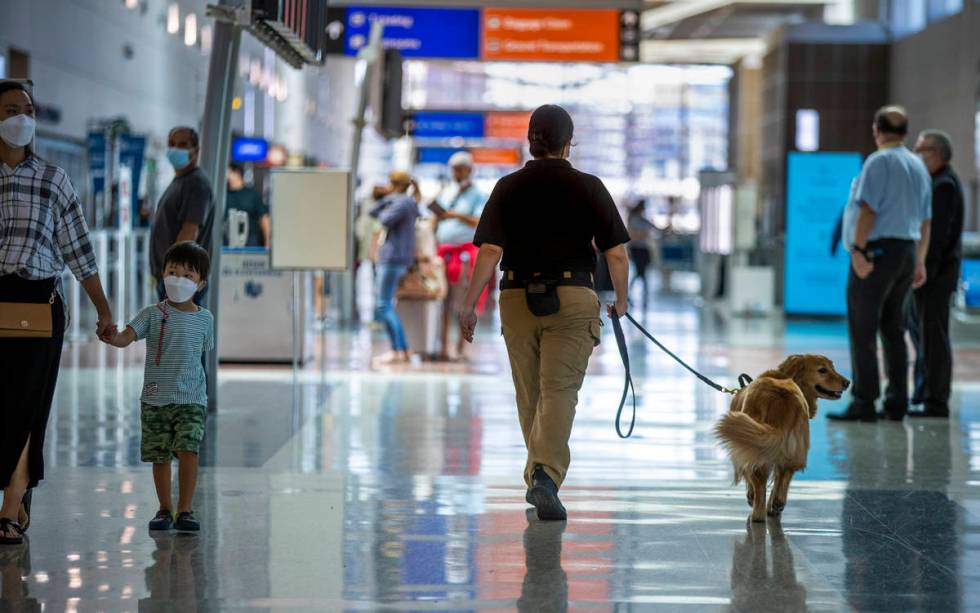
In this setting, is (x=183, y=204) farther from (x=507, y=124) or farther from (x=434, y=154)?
(x=434, y=154)

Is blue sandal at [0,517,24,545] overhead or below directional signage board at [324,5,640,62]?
below

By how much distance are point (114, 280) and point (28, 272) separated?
1634 centimetres

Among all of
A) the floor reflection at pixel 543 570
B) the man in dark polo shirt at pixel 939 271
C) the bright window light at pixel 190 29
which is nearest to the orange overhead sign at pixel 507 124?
the bright window light at pixel 190 29

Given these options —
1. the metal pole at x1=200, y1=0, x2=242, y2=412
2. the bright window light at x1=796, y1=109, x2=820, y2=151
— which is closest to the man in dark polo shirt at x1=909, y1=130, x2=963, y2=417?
the metal pole at x1=200, y1=0, x2=242, y2=412

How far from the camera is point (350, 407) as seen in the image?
10156 millimetres

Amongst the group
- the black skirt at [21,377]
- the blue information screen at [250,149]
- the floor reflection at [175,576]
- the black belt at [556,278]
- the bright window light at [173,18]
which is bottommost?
the floor reflection at [175,576]

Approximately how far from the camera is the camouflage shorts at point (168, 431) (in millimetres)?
5781

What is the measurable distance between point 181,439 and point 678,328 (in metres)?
13.1

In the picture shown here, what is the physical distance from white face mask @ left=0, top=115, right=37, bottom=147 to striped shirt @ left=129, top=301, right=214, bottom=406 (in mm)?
761

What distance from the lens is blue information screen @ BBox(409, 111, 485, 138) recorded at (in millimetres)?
33188

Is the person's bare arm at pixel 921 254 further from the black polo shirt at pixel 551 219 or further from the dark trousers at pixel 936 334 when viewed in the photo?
the black polo shirt at pixel 551 219

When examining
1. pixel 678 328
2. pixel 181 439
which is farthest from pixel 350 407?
pixel 678 328

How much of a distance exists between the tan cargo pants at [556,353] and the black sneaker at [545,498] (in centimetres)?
5

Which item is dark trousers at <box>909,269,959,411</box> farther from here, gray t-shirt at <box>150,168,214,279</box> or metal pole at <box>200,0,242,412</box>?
gray t-shirt at <box>150,168,214,279</box>
